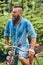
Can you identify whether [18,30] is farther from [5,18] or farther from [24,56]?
[5,18]

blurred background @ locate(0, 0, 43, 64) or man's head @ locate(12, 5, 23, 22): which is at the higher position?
man's head @ locate(12, 5, 23, 22)

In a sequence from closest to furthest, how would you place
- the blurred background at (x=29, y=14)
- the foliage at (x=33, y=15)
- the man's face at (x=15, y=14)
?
the man's face at (x=15, y=14)
the blurred background at (x=29, y=14)
the foliage at (x=33, y=15)

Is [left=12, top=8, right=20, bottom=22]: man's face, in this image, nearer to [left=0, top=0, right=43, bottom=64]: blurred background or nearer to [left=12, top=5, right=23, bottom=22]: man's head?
[left=12, top=5, right=23, bottom=22]: man's head

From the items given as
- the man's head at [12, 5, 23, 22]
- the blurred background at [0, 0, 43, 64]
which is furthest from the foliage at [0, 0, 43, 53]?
the man's head at [12, 5, 23, 22]

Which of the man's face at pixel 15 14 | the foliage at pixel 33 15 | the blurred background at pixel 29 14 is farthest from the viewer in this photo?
the foliage at pixel 33 15

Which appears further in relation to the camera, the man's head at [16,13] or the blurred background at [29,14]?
the blurred background at [29,14]

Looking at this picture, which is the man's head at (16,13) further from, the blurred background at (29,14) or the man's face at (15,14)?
the blurred background at (29,14)

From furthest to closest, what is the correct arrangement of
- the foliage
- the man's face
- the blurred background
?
1. the foliage
2. the blurred background
3. the man's face

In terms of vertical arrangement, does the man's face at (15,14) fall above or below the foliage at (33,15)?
above

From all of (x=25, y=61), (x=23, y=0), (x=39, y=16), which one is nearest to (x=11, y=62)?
(x=25, y=61)

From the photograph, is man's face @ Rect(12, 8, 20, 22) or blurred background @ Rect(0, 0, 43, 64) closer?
man's face @ Rect(12, 8, 20, 22)

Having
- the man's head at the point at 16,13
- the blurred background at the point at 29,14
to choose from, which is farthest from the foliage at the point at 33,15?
the man's head at the point at 16,13

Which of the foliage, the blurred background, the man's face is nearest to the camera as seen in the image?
the man's face

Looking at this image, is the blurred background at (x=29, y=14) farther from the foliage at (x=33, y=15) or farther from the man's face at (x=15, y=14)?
the man's face at (x=15, y=14)
